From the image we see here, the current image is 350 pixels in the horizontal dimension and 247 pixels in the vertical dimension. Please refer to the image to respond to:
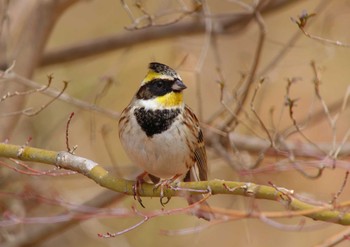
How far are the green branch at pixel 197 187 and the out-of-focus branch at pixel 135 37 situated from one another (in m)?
2.51


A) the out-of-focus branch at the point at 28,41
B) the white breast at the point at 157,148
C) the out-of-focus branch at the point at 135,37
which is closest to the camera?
the white breast at the point at 157,148

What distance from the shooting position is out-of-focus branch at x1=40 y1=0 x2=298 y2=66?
693 centimetres

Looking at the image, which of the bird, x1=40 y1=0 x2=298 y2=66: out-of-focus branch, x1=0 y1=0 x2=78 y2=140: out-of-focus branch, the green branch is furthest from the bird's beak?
x1=40 y1=0 x2=298 y2=66: out-of-focus branch

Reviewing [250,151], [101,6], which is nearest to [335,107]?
[250,151]

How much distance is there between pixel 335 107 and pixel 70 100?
2248mm

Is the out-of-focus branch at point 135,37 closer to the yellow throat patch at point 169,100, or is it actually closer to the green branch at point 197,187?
the yellow throat patch at point 169,100

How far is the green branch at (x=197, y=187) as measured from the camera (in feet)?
12.2

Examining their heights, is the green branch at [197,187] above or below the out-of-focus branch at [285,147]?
above

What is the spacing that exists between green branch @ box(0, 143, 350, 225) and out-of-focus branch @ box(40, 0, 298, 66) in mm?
2513

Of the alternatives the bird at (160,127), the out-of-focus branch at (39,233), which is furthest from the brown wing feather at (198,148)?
the out-of-focus branch at (39,233)

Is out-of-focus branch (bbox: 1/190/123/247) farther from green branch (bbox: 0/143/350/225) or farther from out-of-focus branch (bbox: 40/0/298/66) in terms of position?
green branch (bbox: 0/143/350/225)

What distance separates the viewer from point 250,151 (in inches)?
253

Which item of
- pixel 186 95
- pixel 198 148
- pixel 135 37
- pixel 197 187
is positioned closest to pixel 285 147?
pixel 198 148

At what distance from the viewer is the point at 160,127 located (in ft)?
16.0
